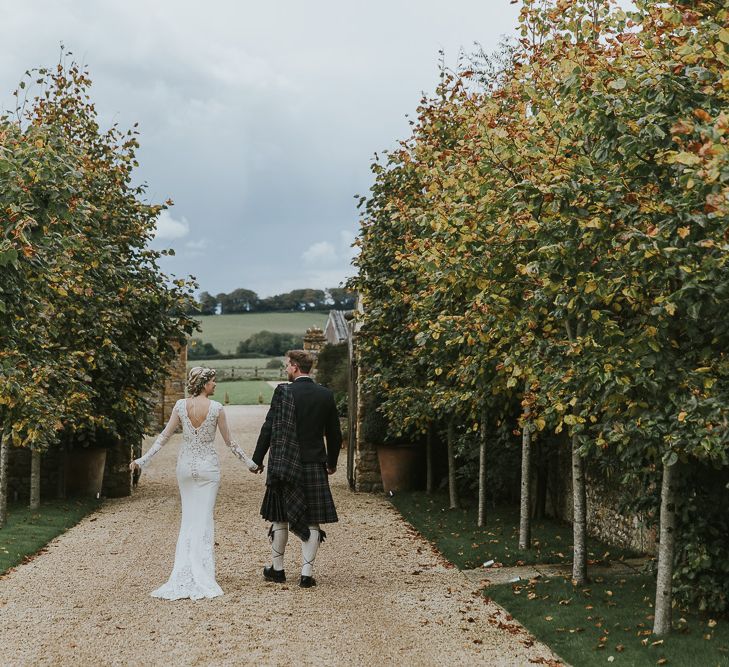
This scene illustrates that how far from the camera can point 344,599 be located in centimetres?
809

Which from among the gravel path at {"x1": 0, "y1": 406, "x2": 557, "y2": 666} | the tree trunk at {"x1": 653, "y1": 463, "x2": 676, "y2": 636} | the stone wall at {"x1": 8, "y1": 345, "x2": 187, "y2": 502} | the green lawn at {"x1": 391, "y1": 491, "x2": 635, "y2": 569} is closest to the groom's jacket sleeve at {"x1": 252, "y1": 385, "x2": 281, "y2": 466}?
the gravel path at {"x1": 0, "y1": 406, "x2": 557, "y2": 666}

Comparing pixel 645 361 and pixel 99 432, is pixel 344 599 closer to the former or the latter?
pixel 645 361

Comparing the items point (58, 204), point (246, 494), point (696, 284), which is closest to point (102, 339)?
point (246, 494)

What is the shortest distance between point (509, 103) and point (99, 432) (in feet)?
31.9

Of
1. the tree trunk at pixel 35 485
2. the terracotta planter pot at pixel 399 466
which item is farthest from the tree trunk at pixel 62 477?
the terracotta planter pot at pixel 399 466

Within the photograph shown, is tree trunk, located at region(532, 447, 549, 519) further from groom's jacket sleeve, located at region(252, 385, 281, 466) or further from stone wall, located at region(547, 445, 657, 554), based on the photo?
groom's jacket sleeve, located at region(252, 385, 281, 466)

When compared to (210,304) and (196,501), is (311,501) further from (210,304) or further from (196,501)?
(210,304)

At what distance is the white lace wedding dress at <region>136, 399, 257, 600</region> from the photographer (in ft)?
26.7

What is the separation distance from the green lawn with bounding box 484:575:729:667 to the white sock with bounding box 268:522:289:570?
6.24 ft

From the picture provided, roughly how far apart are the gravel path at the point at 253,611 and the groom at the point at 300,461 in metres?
0.53

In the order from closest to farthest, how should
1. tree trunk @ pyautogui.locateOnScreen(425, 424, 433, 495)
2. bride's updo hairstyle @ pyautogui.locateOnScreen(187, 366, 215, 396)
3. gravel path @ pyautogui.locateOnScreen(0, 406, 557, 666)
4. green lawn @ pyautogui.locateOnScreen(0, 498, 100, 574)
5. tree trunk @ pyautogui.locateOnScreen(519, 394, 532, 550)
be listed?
1. gravel path @ pyautogui.locateOnScreen(0, 406, 557, 666)
2. bride's updo hairstyle @ pyautogui.locateOnScreen(187, 366, 215, 396)
3. tree trunk @ pyautogui.locateOnScreen(519, 394, 532, 550)
4. green lawn @ pyautogui.locateOnScreen(0, 498, 100, 574)
5. tree trunk @ pyautogui.locateOnScreen(425, 424, 433, 495)

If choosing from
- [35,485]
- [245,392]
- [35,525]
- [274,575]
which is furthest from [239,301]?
[274,575]

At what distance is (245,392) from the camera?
5150 cm

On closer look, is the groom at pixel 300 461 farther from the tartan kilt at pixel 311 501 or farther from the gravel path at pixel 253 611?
the gravel path at pixel 253 611
